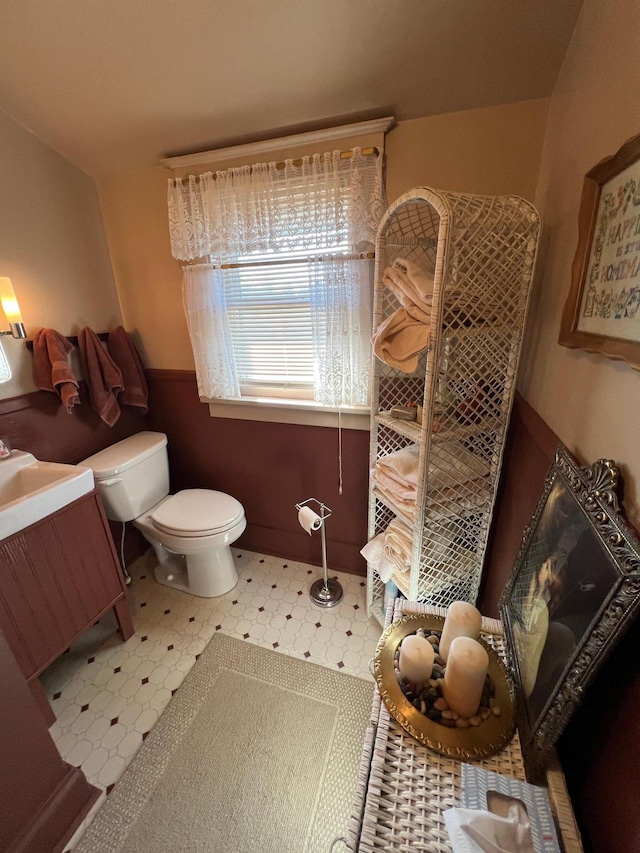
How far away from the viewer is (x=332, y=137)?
1363 mm

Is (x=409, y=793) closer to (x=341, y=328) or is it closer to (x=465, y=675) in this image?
(x=465, y=675)

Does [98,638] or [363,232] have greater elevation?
[363,232]

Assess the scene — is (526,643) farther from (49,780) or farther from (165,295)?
(165,295)

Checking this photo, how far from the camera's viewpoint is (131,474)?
5.70 feet

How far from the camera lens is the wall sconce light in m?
1.35

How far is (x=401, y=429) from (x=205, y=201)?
132cm

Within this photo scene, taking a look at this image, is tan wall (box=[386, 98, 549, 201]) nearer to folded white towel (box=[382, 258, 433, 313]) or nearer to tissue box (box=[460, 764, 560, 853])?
folded white towel (box=[382, 258, 433, 313])

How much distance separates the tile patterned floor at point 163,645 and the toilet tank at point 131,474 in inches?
21.1

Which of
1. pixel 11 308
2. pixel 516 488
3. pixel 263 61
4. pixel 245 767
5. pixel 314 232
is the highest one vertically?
pixel 263 61

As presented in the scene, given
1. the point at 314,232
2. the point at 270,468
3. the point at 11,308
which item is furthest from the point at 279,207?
the point at 270,468

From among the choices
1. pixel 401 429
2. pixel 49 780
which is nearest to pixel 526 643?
pixel 401 429

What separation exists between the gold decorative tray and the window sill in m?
1.00

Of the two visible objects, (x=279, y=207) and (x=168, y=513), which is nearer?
(x=279, y=207)

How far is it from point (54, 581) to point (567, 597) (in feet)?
5.37
